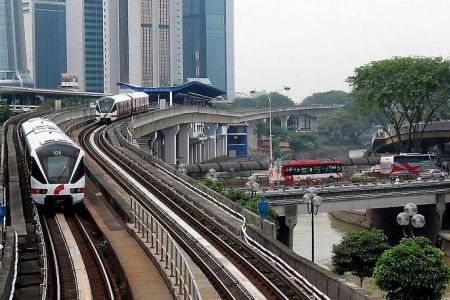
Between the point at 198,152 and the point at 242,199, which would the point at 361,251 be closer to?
the point at 242,199

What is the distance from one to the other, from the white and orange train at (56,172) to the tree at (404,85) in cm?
6363

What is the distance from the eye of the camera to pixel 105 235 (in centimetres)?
2967

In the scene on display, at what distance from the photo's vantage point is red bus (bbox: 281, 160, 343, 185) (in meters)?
74.8

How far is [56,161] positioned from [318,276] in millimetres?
14817

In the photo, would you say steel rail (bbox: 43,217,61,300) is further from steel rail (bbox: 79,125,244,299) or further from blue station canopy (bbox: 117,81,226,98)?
blue station canopy (bbox: 117,81,226,98)

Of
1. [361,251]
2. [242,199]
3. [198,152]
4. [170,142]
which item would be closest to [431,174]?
[242,199]

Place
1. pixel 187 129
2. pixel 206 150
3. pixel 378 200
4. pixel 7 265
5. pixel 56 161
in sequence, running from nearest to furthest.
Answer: pixel 7 265 < pixel 56 161 < pixel 378 200 < pixel 187 129 < pixel 206 150

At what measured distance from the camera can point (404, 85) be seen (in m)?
90.1

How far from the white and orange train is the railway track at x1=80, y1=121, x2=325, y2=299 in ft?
13.4

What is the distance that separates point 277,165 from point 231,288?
53.6 m

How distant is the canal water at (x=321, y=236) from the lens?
59969mm

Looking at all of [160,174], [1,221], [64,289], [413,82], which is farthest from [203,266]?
[413,82]

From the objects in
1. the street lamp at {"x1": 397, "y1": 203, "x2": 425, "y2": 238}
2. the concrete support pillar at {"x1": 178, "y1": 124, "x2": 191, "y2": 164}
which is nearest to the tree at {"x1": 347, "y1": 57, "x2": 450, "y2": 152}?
the concrete support pillar at {"x1": 178, "y1": 124, "x2": 191, "y2": 164}

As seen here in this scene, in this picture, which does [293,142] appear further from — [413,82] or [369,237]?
[369,237]
